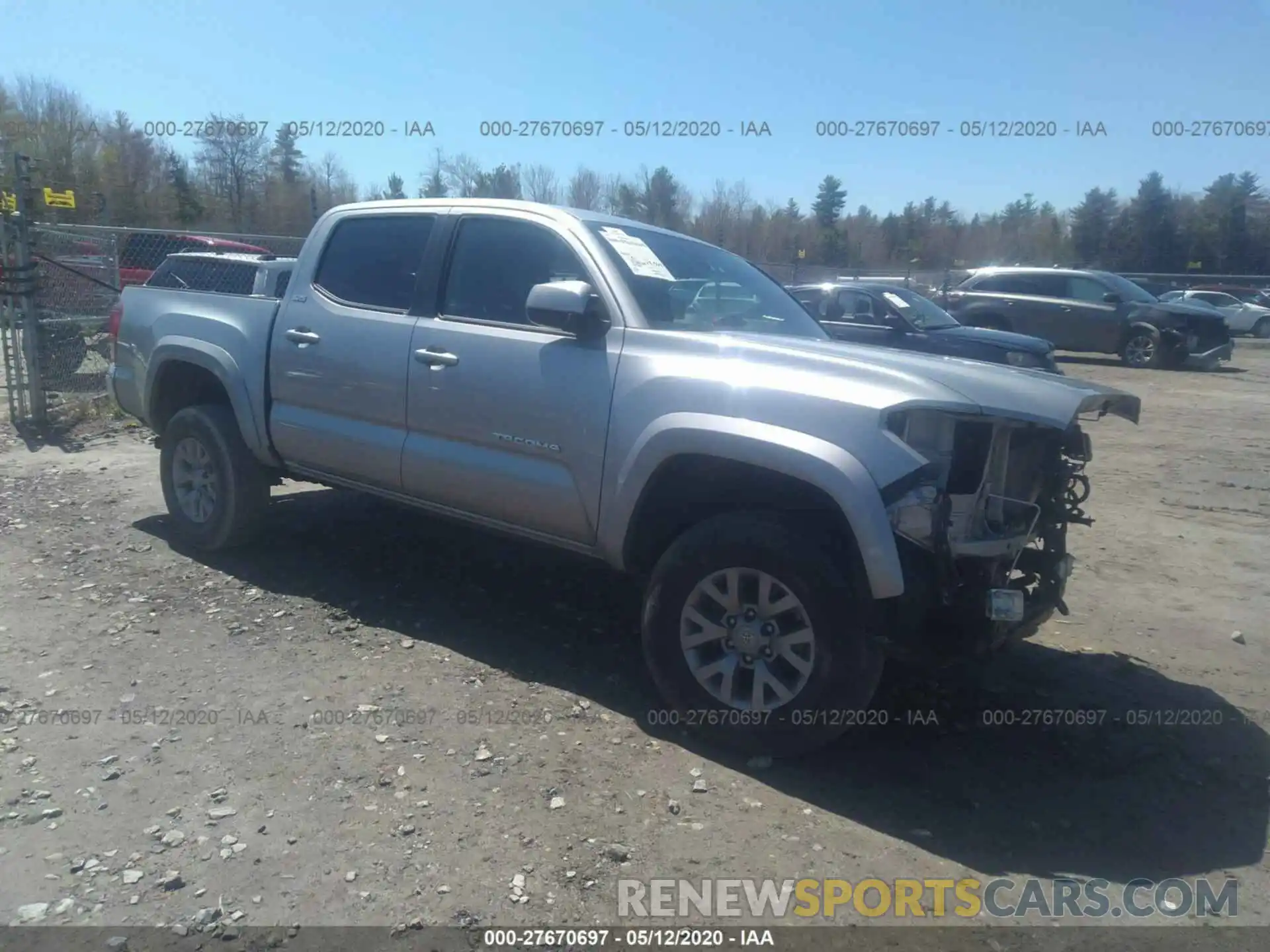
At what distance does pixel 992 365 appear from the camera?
13.6ft

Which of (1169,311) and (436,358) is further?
(1169,311)

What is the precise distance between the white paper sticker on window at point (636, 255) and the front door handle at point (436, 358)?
884 mm

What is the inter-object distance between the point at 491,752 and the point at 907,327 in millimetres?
10419

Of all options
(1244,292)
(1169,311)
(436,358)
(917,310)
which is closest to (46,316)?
(436,358)

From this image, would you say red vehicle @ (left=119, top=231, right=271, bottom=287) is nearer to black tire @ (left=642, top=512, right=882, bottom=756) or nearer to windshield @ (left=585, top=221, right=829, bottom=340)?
windshield @ (left=585, top=221, right=829, bottom=340)

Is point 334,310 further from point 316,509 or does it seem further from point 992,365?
point 992,365

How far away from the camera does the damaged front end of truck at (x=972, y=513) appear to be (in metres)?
3.41

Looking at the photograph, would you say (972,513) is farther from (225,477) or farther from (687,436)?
(225,477)

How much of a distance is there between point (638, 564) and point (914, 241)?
44396 millimetres

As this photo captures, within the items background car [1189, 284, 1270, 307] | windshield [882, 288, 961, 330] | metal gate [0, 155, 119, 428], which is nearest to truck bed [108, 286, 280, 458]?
metal gate [0, 155, 119, 428]

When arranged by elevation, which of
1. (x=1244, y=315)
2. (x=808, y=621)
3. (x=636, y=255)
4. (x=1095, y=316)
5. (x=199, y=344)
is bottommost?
(x=808, y=621)

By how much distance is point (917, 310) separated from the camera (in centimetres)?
1348

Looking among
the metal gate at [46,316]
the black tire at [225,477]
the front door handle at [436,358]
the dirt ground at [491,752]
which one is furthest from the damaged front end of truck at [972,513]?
the metal gate at [46,316]

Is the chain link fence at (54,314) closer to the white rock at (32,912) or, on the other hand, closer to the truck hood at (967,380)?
the truck hood at (967,380)
